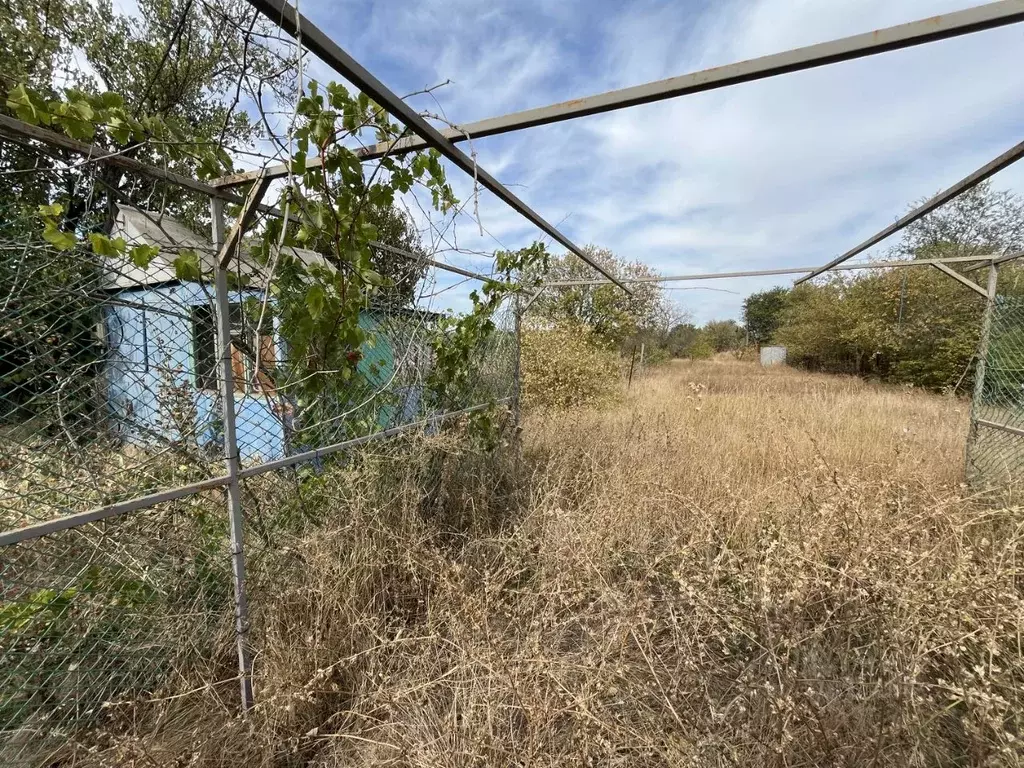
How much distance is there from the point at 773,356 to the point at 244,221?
81.6 feet

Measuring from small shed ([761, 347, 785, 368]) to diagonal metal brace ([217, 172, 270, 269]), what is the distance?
2350 cm

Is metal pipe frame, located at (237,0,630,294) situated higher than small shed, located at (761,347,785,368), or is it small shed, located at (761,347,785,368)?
metal pipe frame, located at (237,0,630,294)

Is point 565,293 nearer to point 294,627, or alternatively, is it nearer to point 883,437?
point 883,437

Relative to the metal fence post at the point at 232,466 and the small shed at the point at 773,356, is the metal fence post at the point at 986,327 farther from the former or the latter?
the small shed at the point at 773,356

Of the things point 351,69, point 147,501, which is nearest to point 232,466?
point 147,501

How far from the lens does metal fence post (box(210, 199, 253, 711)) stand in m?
1.56

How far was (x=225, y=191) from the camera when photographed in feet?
5.29

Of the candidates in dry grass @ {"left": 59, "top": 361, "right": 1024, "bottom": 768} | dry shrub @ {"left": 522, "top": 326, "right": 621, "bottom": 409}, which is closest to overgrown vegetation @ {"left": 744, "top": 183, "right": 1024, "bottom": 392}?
dry shrub @ {"left": 522, "top": 326, "right": 621, "bottom": 409}

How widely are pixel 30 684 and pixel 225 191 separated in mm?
1927

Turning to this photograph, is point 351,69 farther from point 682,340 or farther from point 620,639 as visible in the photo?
point 682,340

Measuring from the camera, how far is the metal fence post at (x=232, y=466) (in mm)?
1562

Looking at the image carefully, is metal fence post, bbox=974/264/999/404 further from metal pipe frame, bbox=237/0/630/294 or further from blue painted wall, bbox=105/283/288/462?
blue painted wall, bbox=105/283/288/462

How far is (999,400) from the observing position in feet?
13.2

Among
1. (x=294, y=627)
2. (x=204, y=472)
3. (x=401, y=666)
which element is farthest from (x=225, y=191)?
(x=401, y=666)
